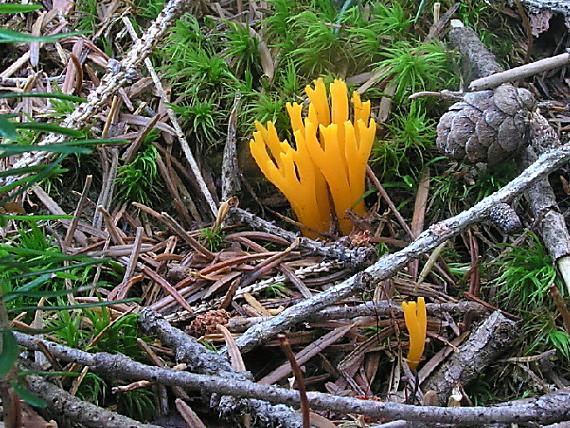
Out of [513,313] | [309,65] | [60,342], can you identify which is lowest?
[513,313]

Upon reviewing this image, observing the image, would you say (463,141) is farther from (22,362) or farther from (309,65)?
(22,362)

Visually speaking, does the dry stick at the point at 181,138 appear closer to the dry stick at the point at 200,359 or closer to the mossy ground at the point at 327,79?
the mossy ground at the point at 327,79

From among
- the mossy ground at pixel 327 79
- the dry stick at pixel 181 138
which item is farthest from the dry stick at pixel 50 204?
the dry stick at pixel 181 138

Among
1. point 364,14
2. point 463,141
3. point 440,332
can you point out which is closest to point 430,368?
point 440,332

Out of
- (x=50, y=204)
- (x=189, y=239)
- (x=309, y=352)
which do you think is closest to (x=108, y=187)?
(x=50, y=204)

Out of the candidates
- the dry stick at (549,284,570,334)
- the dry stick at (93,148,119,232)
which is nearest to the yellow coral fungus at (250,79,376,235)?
the dry stick at (93,148,119,232)

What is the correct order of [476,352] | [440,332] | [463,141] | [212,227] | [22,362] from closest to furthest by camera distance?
[22,362], [476,352], [440,332], [463,141], [212,227]

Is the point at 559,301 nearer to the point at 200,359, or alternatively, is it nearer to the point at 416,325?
the point at 416,325

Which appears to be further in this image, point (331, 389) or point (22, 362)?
point (331, 389)

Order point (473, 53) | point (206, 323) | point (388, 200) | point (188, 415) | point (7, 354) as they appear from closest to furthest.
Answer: point (7, 354), point (188, 415), point (206, 323), point (388, 200), point (473, 53)
